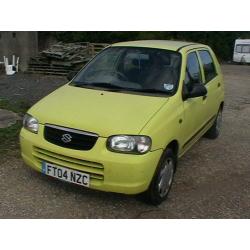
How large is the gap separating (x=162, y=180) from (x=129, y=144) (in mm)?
745

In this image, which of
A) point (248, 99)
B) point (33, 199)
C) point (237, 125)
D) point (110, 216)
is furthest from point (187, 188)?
point (248, 99)

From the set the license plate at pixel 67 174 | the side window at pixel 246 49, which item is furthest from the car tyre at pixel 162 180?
the side window at pixel 246 49

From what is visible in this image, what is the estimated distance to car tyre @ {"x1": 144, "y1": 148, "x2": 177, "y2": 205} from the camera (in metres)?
4.01

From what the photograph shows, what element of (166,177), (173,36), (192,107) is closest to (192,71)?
(192,107)

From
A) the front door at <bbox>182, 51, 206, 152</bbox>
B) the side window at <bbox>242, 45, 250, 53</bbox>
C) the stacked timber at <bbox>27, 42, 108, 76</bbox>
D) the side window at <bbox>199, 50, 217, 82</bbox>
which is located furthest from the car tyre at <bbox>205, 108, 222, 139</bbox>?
the side window at <bbox>242, 45, 250, 53</bbox>

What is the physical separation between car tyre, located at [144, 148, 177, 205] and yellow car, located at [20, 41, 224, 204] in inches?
0.4

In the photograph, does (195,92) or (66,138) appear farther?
(195,92)

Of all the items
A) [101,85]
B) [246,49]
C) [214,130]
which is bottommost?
[246,49]

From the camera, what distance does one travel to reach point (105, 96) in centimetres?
449

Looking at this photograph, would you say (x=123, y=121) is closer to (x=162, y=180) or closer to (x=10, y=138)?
(x=162, y=180)

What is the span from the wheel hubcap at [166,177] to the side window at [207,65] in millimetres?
2095

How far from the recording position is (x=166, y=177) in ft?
14.0

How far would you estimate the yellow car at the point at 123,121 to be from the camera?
3735 millimetres

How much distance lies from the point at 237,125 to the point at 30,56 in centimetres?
928
